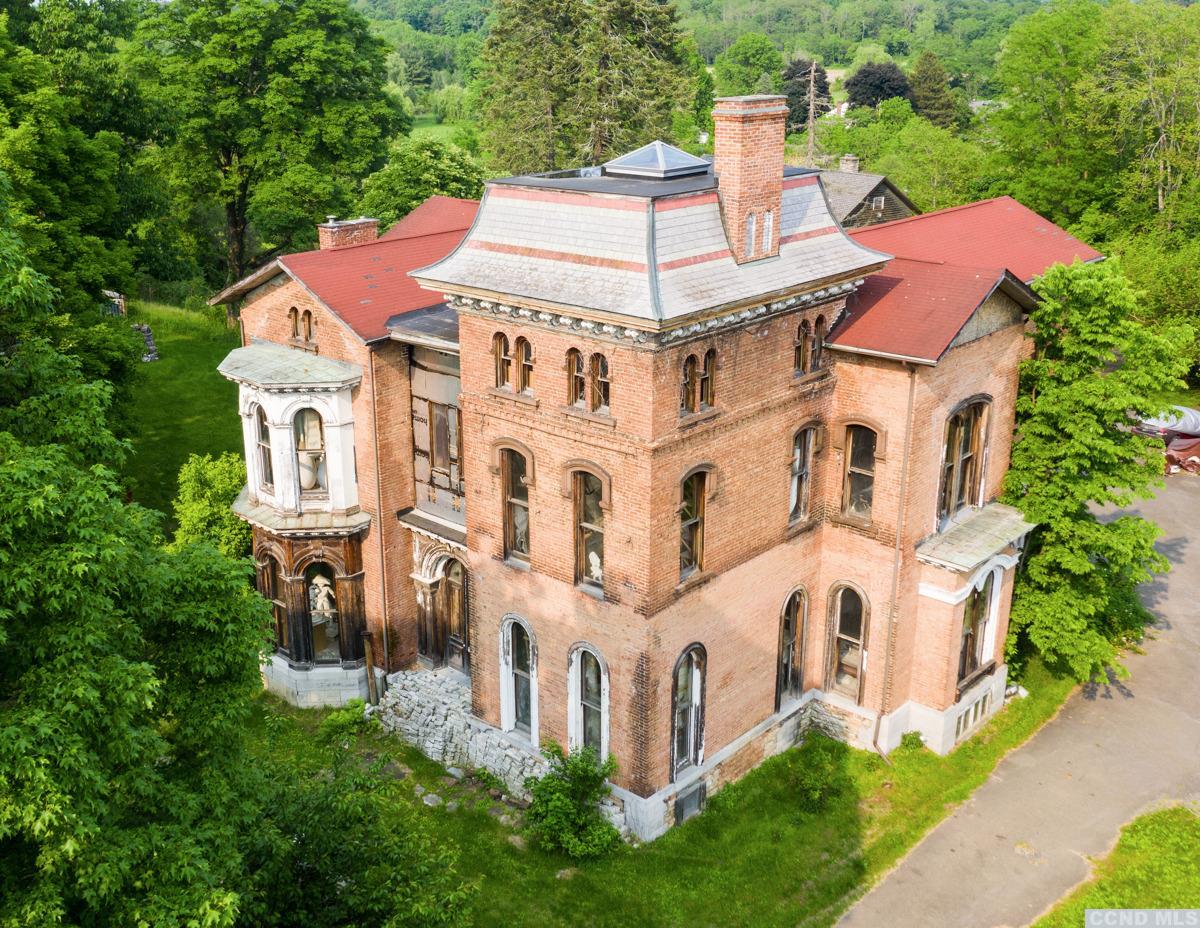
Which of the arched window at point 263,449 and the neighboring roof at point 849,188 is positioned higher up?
the neighboring roof at point 849,188

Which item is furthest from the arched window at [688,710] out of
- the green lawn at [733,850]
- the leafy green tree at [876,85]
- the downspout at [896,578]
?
the leafy green tree at [876,85]

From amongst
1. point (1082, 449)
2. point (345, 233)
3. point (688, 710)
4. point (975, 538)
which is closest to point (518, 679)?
point (688, 710)

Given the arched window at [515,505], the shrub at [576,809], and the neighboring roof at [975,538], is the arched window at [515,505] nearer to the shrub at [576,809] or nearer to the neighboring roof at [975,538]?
the shrub at [576,809]

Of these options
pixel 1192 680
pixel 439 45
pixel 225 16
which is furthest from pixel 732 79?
pixel 1192 680

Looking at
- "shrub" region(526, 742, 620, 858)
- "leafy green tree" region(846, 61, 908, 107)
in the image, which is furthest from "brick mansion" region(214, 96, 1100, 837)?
"leafy green tree" region(846, 61, 908, 107)

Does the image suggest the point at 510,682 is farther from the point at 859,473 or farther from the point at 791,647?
the point at 859,473

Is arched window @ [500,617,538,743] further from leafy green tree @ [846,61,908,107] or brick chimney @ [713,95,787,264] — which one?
leafy green tree @ [846,61,908,107]
